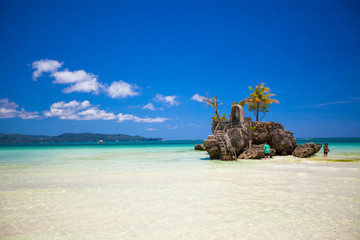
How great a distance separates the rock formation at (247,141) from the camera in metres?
16.1

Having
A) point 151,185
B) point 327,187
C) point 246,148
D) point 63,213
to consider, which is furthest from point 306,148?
point 63,213

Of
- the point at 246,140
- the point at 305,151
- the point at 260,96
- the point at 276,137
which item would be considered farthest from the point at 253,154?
the point at 260,96

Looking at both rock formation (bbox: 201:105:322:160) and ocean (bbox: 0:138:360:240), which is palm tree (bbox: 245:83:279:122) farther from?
ocean (bbox: 0:138:360:240)

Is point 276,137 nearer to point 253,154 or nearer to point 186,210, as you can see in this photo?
point 253,154

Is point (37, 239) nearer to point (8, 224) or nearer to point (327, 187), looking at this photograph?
point (8, 224)

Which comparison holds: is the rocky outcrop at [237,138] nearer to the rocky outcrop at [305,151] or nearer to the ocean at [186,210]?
the rocky outcrop at [305,151]

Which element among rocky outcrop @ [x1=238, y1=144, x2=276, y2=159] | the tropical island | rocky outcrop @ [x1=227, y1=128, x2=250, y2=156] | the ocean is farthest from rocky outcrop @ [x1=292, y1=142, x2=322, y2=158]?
the ocean

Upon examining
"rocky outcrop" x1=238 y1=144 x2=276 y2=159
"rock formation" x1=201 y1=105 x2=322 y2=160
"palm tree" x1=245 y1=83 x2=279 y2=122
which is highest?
"palm tree" x1=245 y1=83 x2=279 y2=122

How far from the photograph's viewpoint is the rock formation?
634 inches

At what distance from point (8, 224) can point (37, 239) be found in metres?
1.16

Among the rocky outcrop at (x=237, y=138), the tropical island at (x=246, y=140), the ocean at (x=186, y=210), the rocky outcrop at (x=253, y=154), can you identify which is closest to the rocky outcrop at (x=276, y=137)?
the tropical island at (x=246, y=140)

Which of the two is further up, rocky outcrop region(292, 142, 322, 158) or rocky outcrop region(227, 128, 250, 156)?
rocky outcrop region(227, 128, 250, 156)

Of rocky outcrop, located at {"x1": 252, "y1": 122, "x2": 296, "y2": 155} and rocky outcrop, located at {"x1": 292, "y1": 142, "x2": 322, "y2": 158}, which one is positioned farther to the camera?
rocky outcrop, located at {"x1": 252, "y1": 122, "x2": 296, "y2": 155}

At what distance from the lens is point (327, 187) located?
684cm
